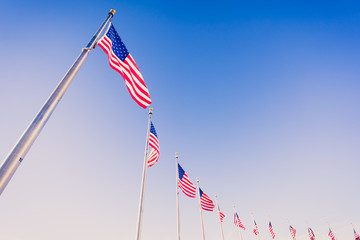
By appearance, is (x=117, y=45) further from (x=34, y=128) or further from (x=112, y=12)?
(x=34, y=128)

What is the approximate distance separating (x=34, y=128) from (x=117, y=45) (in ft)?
15.8

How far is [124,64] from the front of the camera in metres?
7.84

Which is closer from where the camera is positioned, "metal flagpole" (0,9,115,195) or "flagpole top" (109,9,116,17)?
"metal flagpole" (0,9,115,195)

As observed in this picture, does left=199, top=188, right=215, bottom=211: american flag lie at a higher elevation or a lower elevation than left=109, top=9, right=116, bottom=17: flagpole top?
lower

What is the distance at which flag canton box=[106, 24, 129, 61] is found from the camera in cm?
754

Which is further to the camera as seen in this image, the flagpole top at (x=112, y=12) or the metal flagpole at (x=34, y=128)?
the flagpole top at (x=112, y=12)

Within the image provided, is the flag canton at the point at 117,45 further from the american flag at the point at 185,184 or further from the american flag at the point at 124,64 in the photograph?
the american flag at the point at 185,184

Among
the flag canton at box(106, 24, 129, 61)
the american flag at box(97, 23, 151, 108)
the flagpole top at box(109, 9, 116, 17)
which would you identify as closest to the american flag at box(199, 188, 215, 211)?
the american flag at box(97, 23, 151, 108)

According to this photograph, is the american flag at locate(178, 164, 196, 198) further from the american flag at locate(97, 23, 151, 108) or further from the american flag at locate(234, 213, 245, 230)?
the american flag at locate(234, 213, 245, 230)

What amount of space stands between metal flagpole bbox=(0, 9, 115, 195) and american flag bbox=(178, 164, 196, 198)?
41.5ft

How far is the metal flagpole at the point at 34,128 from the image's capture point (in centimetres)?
350

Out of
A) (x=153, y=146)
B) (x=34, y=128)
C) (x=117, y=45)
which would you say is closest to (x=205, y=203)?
(x=153, y=146)

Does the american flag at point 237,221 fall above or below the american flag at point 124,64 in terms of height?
above

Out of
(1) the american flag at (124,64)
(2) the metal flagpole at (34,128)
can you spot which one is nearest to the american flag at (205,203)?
(1) the american flag at (124,64)
